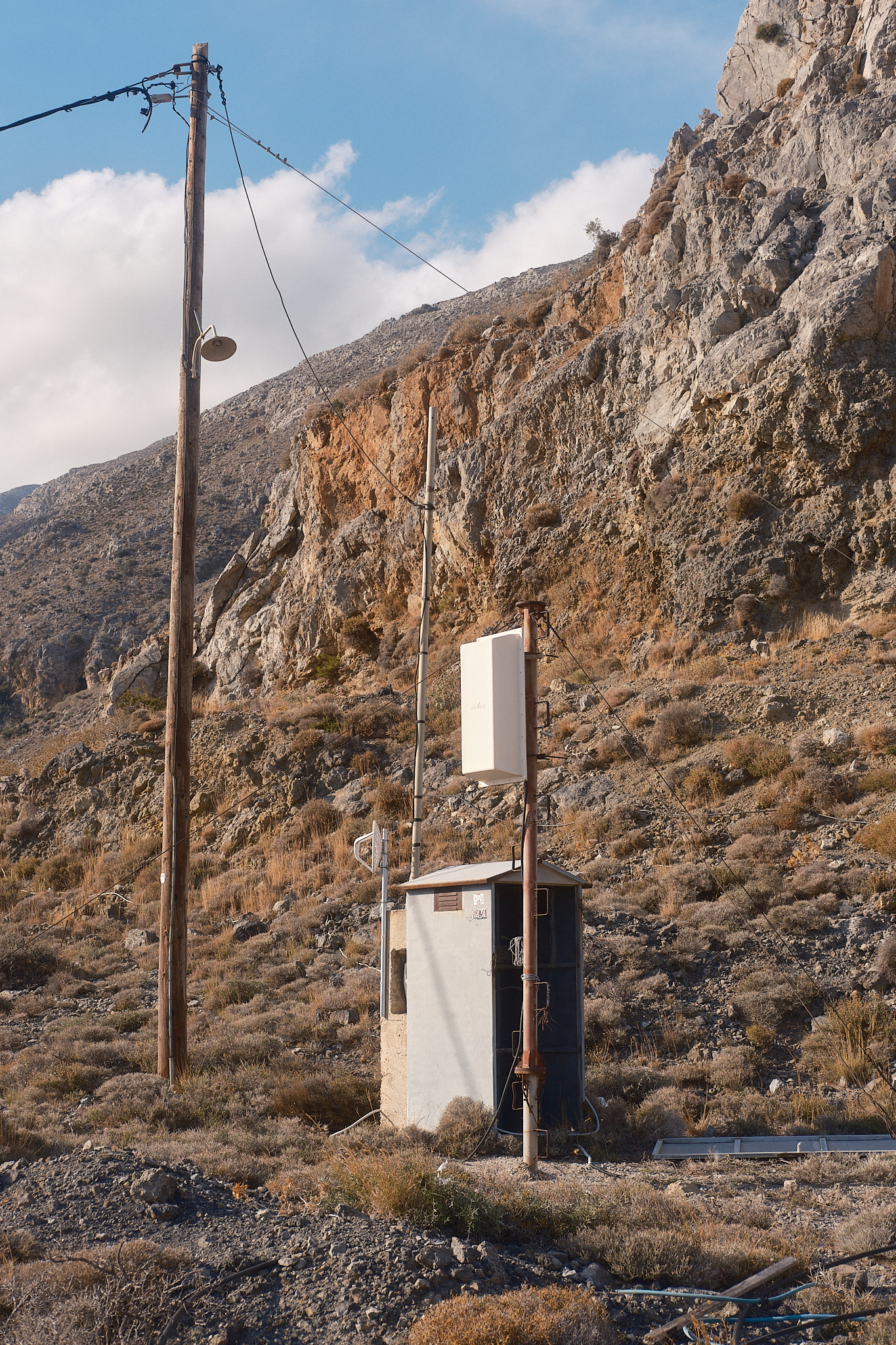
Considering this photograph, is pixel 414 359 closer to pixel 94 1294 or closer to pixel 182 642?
pixel 182 642

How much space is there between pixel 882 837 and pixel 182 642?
11.0 m

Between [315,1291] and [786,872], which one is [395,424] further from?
[315,1291]

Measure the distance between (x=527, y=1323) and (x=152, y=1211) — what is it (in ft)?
10.7

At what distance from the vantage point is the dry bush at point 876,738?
1731 cm

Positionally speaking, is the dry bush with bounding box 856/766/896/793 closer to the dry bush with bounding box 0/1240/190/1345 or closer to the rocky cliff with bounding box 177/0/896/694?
the rocky cliff with bounding box 177/0/896/694

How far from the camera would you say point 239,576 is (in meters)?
38.9

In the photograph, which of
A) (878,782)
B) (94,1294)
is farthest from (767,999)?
(94,1294)

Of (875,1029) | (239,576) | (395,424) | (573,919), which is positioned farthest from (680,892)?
(239,576)

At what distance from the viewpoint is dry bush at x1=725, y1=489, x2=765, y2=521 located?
24.2 metres

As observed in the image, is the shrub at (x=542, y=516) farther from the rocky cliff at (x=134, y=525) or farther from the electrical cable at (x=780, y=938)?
the rocky cliff at (x=134, y=525)

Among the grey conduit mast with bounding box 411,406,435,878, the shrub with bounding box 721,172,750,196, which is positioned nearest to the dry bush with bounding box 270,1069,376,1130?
the grey conduit mast with bounding box 411,406,435,878

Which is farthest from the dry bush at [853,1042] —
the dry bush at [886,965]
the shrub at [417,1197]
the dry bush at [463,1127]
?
the shrub at [417,1197]

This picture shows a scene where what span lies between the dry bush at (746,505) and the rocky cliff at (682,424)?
0.05 metres

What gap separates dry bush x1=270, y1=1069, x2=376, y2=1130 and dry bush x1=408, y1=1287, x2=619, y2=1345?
6.12 metres
